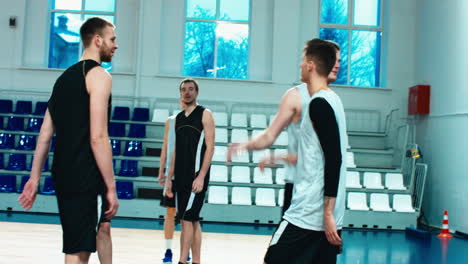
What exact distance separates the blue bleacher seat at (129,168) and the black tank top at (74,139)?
22.5ft

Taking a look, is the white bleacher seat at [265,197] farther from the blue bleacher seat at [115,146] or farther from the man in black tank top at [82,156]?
the man in black tank top at [82,156]

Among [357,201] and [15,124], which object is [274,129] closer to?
[357,201]

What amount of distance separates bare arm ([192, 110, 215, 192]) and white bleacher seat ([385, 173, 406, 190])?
18.9 feet

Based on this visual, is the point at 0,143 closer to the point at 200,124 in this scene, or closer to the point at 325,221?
the point at 200,124

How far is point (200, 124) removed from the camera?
166 inches

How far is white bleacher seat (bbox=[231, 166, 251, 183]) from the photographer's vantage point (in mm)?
8945

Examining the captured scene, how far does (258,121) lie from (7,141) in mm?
4896

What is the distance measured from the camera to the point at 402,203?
8680 millimetres

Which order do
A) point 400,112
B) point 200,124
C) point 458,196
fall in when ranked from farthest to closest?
1. point 400,112
2. point 458,196
3. point 200,124

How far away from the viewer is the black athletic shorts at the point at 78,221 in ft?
7.54

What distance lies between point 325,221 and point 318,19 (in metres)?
9.52

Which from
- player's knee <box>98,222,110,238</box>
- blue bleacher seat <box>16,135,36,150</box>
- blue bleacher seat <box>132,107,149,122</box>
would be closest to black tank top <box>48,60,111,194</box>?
player's knee <box>98,222,110,238</box>

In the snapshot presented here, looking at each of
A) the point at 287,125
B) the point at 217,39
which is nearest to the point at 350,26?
the point at 217,39

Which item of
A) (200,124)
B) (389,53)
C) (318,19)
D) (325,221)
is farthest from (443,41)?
(325,221)
